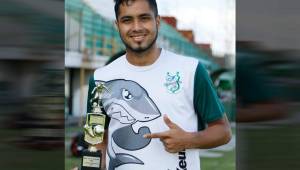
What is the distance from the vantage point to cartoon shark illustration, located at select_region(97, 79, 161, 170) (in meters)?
1.14

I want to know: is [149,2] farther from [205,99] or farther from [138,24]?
[205,99]

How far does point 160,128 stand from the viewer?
1.13m

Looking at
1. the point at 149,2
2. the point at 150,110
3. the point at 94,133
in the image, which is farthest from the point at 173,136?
the point at 149,2

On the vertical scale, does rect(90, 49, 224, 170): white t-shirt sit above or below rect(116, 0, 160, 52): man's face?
below

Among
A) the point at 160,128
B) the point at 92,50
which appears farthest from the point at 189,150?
the point at 92,50

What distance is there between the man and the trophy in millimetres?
28

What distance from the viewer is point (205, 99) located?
1.15m

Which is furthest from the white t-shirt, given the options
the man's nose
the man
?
the man's nose

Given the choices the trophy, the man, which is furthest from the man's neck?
the trophy

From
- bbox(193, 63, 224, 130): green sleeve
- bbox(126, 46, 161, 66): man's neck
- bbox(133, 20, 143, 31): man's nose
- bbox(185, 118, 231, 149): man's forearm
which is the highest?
bbox(133, 20, 143, 31): man's nose

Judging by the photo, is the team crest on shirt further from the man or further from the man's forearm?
the man's forearm

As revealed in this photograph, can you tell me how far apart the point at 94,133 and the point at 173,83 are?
234 mm

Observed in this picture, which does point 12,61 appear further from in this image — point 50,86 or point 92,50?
point 92,50

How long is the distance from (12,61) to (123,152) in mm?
457
